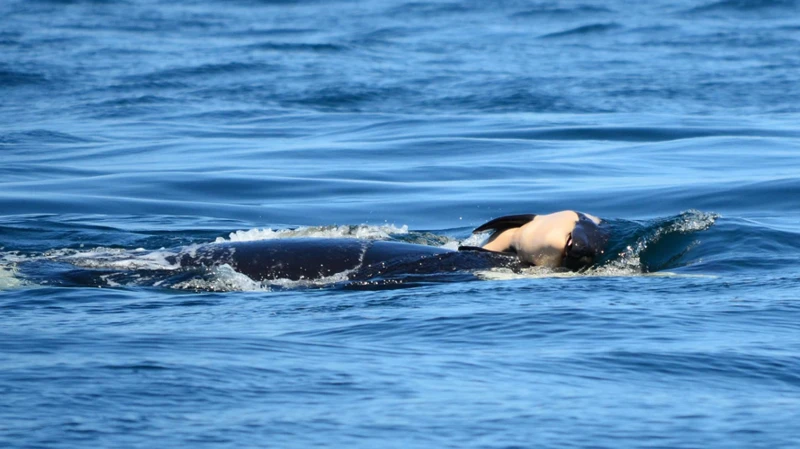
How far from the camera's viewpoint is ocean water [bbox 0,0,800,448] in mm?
5508

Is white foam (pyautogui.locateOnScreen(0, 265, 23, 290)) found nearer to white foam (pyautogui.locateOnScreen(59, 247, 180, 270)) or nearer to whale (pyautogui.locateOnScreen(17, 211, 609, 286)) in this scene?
whale (pyautogui.locateOnScreen(17, 211, 609, 286))

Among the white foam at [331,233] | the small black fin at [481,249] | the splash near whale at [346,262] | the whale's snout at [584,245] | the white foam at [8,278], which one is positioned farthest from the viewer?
the white foam at [331,233]

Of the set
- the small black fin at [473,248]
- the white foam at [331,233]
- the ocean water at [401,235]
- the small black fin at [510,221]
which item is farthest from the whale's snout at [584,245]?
the white foam at [331,233]

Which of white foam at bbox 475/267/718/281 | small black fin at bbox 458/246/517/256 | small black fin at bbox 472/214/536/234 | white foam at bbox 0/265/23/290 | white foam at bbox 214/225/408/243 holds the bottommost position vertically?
white foam at bbox 475/267/718/281

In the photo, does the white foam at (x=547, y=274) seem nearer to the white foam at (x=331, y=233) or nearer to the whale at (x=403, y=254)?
the whale at (x=403, y=254)

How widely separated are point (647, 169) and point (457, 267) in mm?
8410

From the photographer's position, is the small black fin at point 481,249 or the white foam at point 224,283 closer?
the white foam at point 224,283

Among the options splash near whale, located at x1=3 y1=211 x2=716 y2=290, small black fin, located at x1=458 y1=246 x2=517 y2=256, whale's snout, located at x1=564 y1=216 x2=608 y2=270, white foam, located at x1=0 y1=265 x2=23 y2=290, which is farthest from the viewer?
small black fin, located at x1=458 y1=246 x2=517 y2=256

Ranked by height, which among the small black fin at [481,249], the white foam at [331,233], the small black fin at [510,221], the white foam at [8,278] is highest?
the small black fin at [510,221]

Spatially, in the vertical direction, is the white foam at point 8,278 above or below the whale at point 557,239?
below

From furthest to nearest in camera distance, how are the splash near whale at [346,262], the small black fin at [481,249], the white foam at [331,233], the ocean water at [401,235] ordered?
the white foam at [331,233], the small black fin at [481,249], the splash near whale at [346,262], the ocean water at [401,235]

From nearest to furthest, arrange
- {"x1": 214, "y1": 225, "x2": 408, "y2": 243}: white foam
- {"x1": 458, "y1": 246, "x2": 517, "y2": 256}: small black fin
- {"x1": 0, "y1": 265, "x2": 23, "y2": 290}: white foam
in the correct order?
{"x1": 0, "y1": 265, "x2": 23, "y2": 290}: white foam < {"x1": 458, "y1": 246, "x2": 517, "y2": 256}: small black fin < {"x1": 214, "y1": 225, "x2": 408, "y2": 243}: white foam

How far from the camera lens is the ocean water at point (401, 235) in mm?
5508

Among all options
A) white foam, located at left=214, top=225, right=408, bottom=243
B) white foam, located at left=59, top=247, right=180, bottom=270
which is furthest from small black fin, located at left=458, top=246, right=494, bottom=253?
white foam, located at left=59, top=247, right=180, bottom=270
